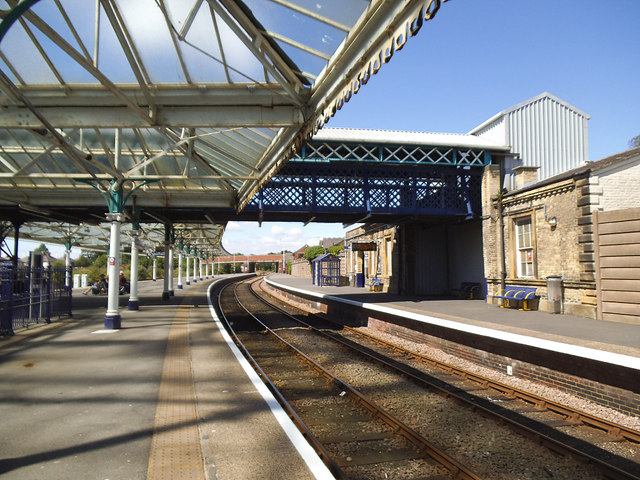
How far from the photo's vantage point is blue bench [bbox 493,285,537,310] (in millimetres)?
13516

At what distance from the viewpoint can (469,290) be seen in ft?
63.1

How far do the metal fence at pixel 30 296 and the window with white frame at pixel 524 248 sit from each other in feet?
47.9

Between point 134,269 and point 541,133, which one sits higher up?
point 541,133

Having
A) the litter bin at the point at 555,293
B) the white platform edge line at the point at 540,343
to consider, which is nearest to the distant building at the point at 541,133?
the litter bin at the point at 555,293

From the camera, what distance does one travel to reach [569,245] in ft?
39.4

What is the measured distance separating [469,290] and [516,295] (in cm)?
533

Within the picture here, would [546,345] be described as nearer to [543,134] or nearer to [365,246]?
[543,134]

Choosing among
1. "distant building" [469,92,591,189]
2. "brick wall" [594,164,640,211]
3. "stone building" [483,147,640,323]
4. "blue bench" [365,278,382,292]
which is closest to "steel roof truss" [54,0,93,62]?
"stone building" [483,147,640,323]

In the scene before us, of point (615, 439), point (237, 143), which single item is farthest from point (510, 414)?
point (237, 143)

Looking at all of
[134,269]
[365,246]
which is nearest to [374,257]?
[365,246]

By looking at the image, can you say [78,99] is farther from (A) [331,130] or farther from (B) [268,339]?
(A) [331,130]

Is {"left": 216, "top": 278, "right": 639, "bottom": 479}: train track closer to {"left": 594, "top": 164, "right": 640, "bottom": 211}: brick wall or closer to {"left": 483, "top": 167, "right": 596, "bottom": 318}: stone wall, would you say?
{"left": 483, "top": 167, "right": 596, "bottom": 318}: stone wall

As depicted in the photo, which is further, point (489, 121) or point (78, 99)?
point (489, 121)

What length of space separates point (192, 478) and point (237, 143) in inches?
389
